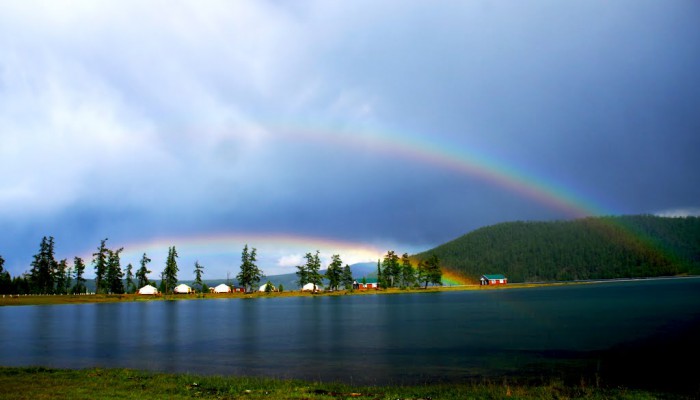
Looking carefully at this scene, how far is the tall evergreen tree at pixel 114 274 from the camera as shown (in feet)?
593

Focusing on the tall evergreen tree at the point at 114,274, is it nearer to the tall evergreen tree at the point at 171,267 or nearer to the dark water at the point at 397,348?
the tall evergreen tree at the point at 171,267

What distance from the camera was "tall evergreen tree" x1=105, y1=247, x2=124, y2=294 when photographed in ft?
593

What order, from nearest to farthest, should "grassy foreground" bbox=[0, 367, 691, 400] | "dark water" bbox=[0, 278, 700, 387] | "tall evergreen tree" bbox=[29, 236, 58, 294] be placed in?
"grassy foreground" bbox=[0, 367, 691, 400] < "dark water" bbox=[0, 278, 700, 387] < "tall evergreen tree" bbox=[29, 236, 58, 294]

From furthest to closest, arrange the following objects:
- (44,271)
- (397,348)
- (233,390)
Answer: (44,271), (397,348), (233,390)

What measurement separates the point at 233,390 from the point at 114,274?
182 metres

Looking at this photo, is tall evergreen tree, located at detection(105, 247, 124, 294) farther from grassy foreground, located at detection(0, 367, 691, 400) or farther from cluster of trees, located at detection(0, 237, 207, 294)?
grassy foreground, located at detection(0, 367, 691, 400)

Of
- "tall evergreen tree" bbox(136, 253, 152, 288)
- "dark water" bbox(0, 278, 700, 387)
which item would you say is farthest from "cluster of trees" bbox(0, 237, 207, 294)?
"dark water" bbox(0, 278, 700, 387)

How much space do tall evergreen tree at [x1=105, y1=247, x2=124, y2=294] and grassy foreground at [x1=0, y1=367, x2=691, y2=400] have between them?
168m

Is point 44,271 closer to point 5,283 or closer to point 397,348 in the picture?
point 5,283

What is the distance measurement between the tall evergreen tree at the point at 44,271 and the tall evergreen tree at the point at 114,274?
18.7m

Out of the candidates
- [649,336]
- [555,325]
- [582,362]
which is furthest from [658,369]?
[555,325]

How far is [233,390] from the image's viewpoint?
2378 cm

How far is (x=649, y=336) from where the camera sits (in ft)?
153

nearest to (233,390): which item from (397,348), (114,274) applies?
(397,348)
